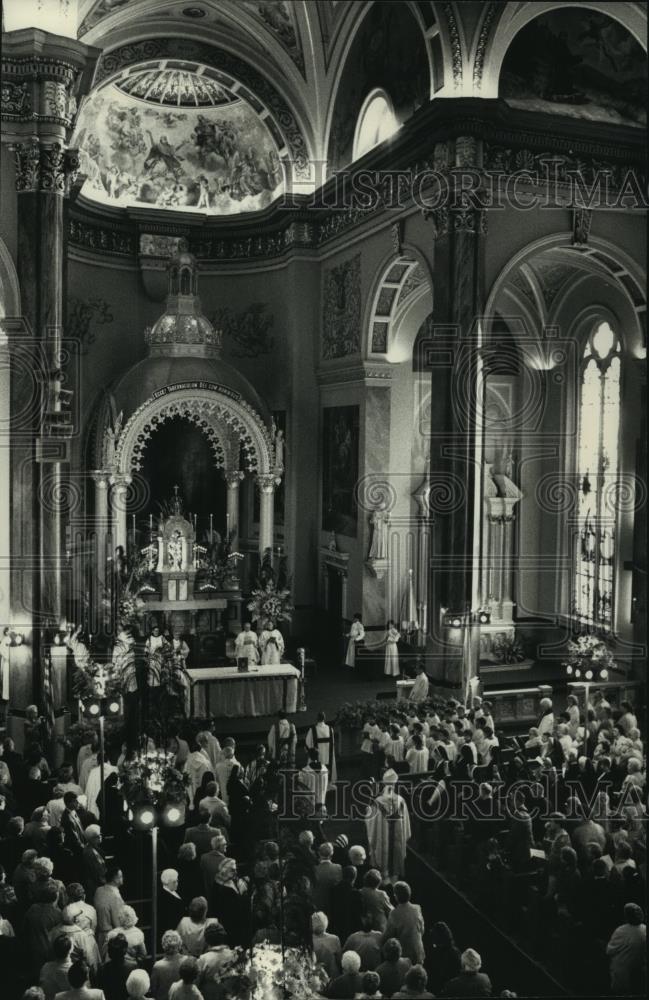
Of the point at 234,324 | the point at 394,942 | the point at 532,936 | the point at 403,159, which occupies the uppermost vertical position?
the point at 403,159

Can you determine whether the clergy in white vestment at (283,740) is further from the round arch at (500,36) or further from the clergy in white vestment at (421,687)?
the round arch at (500,36)

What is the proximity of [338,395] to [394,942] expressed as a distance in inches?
652

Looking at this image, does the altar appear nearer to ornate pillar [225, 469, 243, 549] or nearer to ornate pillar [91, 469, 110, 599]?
ornate pillar [91, 469, 110, 599]

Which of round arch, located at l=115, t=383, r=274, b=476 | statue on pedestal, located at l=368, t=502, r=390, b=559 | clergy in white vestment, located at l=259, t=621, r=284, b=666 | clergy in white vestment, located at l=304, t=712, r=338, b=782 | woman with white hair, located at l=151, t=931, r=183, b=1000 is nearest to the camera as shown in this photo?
woman with white hair, located at l=151, t=931, r=183, b=1000

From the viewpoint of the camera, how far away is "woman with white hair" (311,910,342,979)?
7941 millimetres

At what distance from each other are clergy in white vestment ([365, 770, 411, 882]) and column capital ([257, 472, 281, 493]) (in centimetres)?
1195

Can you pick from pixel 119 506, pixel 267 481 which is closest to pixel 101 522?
pixel 119 506

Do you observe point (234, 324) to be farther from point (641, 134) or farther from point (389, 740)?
point (389, 740)

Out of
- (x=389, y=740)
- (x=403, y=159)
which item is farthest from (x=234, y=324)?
(x=389, y=740)

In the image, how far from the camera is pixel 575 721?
14617 millimetres

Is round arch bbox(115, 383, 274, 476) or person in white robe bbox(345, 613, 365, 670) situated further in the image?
round arch bbox(115, 383, 274, 476)

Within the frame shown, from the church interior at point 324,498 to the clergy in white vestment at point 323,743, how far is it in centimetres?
11

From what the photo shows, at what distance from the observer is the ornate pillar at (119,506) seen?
21344mm

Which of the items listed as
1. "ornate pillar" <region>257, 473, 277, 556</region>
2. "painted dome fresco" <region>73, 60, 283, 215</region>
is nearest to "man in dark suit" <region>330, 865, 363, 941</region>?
"ornate pillar" <region>257, 473, 277, 556</region>
